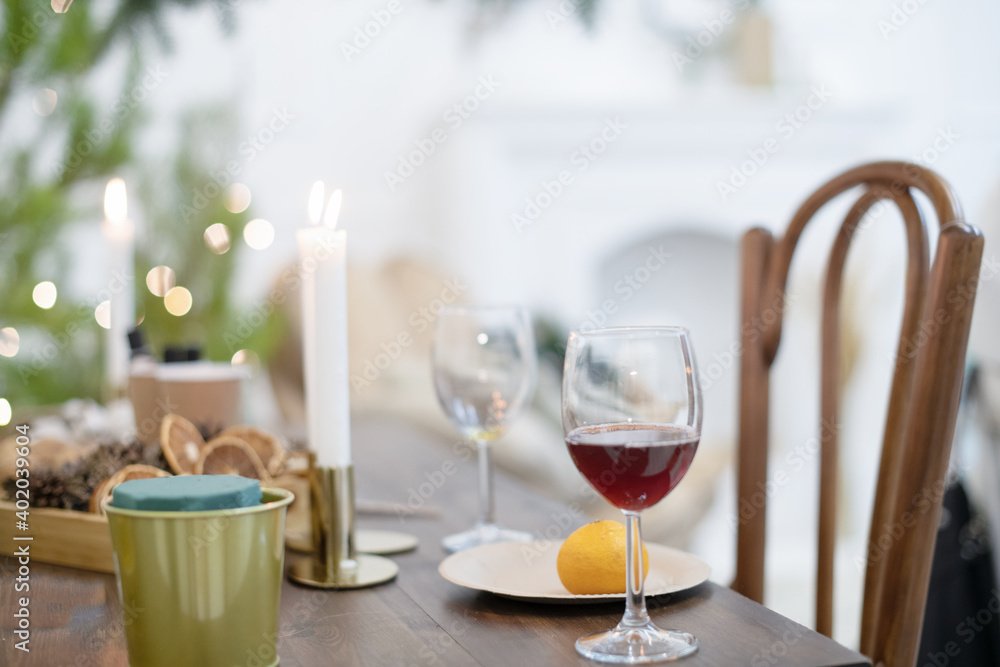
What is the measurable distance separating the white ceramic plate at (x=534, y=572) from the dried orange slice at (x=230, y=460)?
0.70ft

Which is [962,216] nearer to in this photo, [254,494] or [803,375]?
[254,494]

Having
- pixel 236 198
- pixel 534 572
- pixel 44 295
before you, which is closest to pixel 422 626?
pixel 534 572

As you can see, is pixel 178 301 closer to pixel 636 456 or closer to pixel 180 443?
pixel 180 443

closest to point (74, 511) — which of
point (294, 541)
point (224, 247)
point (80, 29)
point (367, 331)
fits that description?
point (294, 541)

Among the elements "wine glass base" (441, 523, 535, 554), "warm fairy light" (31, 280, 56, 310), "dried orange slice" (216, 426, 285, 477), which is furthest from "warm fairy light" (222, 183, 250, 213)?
"wine glass base" (441, 523, 535, 554)

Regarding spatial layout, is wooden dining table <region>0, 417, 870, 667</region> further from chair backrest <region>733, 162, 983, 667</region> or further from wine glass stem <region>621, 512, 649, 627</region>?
chair backrest <region>733, 162, 983, 667</region>

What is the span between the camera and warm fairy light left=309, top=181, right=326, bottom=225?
68 cm

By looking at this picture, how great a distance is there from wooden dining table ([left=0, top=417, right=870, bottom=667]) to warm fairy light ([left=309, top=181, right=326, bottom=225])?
280 millimetres

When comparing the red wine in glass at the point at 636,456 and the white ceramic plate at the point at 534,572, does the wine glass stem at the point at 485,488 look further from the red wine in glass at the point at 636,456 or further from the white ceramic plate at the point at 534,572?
the red wine in glass at the point at 636,456

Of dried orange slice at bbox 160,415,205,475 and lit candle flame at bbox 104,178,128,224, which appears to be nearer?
dried orange slice at bbox 160,415,205,475

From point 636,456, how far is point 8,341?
173 cm

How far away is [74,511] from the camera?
0.73m

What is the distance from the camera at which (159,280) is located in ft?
8.21

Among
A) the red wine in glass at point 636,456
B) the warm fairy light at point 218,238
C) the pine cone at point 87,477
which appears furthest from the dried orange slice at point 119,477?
the warm fairy light at point 218,238
